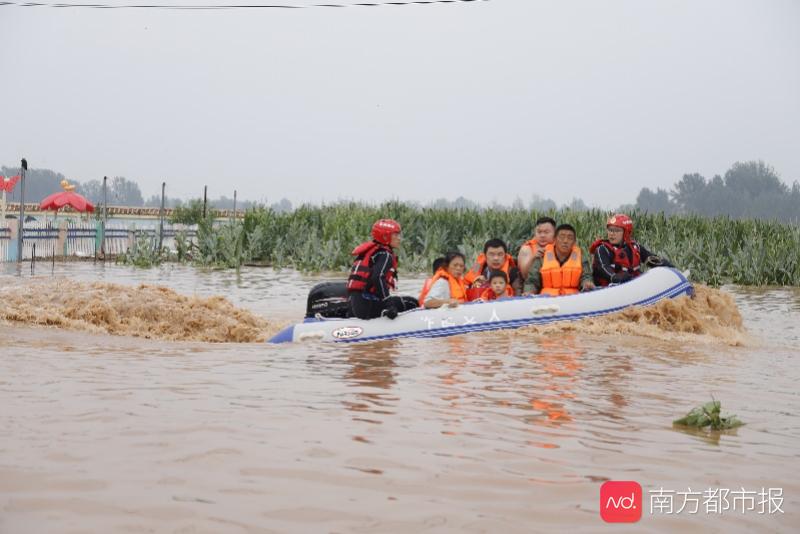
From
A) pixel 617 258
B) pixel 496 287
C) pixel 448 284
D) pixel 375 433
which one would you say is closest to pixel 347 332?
pixel 448 284

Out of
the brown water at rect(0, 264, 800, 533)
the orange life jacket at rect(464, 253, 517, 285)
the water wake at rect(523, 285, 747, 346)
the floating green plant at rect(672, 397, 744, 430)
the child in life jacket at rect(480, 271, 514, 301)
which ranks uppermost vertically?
the orange life jacket at rect(464, 253, 517, 285)

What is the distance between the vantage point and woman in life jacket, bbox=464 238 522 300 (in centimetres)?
1019

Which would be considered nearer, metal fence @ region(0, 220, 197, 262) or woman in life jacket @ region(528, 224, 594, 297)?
woman in life jacket @ region(528, 224, 594, 297)

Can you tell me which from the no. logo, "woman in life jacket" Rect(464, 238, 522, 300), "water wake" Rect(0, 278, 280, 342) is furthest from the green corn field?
the no. logo

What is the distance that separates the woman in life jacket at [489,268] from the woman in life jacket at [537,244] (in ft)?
0.38

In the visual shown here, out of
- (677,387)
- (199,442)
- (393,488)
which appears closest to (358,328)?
(677,387)

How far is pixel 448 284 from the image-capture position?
991 cm

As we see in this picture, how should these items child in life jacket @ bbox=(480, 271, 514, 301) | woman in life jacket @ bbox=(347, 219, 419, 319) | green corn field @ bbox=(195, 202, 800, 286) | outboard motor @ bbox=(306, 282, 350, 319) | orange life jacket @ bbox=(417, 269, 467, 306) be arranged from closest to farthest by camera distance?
woman in life jacket @ bbox=(347, 219, 419, 319) < outboard motor @ bbox=(306, 282, 350, 319) < orange life jacket @ bbox=(417, 269, 467, 306) < child in life jacket @ bbox=(480, 271, 514, 301) < green corn field @ bbox=(195, 202, 800, 286)

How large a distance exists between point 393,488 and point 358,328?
18.1ft

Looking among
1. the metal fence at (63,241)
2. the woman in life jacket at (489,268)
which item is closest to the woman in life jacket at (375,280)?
the woman in life jacket at (489,268)

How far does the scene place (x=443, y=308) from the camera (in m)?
9.50

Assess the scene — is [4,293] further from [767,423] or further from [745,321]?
[745,321]

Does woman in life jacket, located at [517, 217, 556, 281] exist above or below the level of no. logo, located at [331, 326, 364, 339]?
above

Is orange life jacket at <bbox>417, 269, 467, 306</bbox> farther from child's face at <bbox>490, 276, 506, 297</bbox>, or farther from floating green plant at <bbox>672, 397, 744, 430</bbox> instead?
floating green plant at <bbox>672, 397, 744, 430</bbox>
